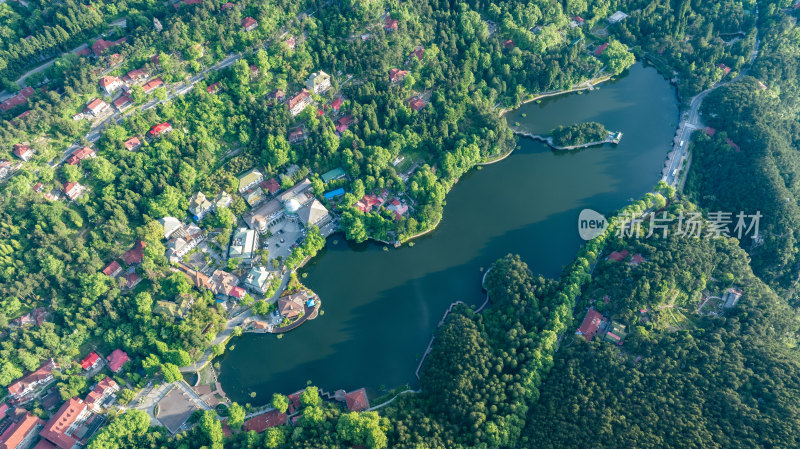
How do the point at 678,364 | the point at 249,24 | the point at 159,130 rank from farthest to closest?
1. the point at 249,24
2. the point at 159,130
3. the point at 678,364

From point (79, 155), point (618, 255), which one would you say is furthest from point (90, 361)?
point (618, 255)

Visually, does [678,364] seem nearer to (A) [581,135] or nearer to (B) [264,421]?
(A) [581,135]

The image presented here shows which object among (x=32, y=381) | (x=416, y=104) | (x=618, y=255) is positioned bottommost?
(x=618, y=255)

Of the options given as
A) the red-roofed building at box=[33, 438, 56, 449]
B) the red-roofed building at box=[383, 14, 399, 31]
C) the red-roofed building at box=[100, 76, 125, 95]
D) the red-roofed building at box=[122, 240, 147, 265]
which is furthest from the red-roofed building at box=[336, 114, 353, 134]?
the red-roofed building at box=[33, 438, 56, 449]

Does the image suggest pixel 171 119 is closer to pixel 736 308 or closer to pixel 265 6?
pixel 265 6

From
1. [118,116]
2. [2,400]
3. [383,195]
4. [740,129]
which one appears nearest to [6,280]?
[2,400]

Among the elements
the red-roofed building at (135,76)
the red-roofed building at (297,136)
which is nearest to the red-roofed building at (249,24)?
the red-roofed building at (135,76)
